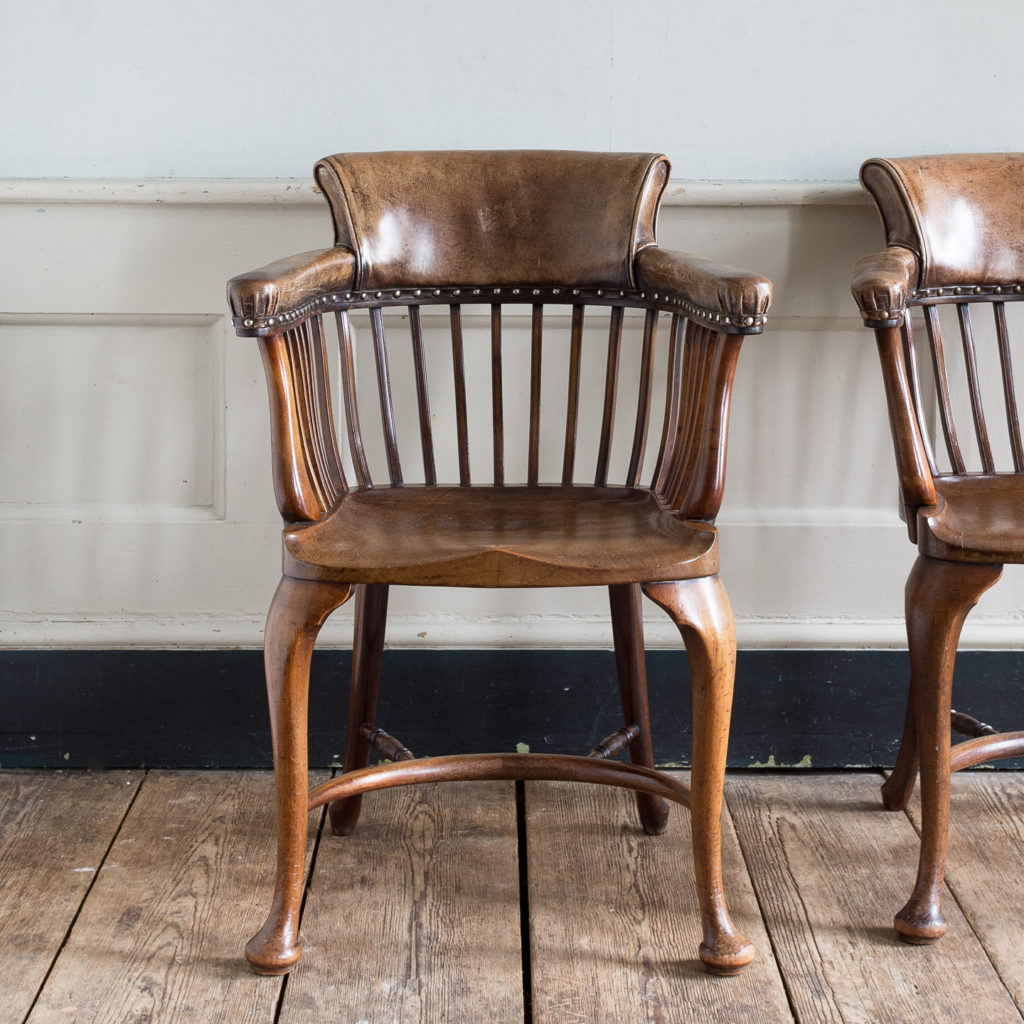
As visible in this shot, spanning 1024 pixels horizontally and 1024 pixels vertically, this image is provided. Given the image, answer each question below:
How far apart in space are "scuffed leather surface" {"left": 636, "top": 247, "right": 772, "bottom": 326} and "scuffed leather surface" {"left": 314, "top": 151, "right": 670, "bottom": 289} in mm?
93

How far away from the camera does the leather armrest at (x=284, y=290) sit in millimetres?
1166

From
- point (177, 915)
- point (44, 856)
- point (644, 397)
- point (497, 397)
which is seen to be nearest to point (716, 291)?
point (644, 397)

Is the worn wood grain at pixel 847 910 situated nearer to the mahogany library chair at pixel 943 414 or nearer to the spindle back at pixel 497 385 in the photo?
the mahogany library chair at pixel 943 414

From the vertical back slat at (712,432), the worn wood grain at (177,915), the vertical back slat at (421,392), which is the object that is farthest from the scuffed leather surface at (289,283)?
the worn wood grain at (177,915)

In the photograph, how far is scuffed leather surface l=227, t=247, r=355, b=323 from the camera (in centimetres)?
117

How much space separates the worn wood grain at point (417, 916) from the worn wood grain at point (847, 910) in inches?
13.2

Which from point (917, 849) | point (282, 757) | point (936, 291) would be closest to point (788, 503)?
point (936, 291)

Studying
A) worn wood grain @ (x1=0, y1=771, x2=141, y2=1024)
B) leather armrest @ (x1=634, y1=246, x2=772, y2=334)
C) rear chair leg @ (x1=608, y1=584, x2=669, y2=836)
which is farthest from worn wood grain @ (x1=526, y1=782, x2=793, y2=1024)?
leather armrest @ (x1=634, y1=246, x2=772, y2=334)

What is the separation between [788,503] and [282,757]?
948mm

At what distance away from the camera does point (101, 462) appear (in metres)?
1.79

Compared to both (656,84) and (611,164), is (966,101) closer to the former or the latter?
(656,84)

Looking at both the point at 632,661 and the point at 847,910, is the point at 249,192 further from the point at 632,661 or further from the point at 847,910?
the point at 847,910

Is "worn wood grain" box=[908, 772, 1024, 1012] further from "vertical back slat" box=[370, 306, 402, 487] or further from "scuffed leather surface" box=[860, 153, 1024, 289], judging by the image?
"vertical back slat" box=[370, 306, 402, 487]

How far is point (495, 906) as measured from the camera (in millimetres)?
1434
